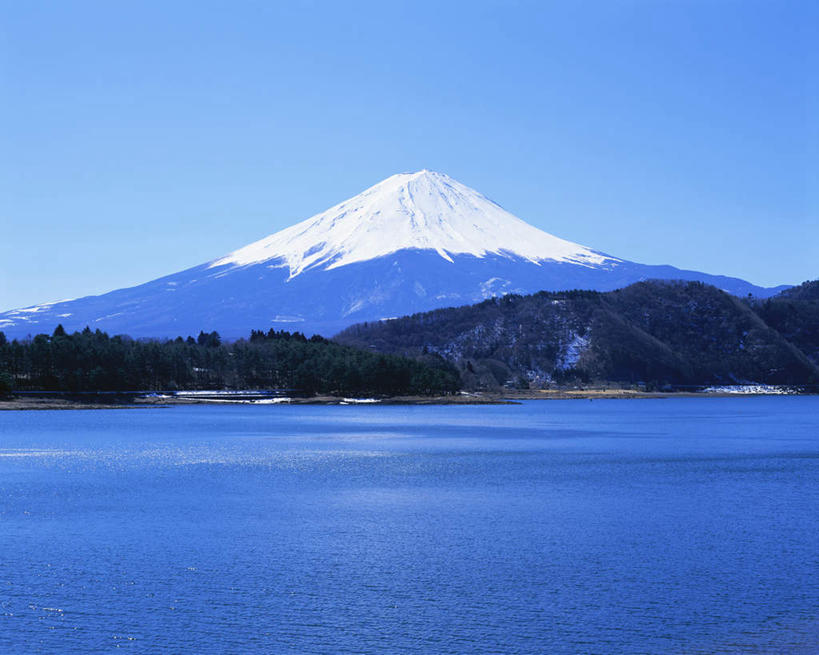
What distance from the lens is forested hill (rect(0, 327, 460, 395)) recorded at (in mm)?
157375

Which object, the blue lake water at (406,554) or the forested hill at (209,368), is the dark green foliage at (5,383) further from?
the blue lake water at (406,554)

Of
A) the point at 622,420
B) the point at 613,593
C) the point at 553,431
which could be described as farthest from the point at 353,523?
the point at 622,420

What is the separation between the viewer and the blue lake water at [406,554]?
25391mm

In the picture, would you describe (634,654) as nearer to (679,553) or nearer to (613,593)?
(613,593)

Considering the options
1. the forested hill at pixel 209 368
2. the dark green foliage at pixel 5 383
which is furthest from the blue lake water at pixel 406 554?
the forested hill at pixel 209 368

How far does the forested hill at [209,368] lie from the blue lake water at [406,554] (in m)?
85.4

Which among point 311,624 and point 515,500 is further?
point 515,500

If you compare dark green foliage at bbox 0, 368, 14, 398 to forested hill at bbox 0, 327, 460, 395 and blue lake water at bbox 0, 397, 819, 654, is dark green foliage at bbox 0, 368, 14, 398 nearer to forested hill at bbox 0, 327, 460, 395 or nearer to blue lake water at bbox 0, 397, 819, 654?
forested hill at bbox 0, 327, 460, 395

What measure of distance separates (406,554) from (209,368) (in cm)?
15798

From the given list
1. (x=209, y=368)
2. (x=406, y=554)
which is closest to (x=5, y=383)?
(x=209, y=368)

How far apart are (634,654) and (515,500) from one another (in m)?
26.7

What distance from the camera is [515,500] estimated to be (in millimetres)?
50281

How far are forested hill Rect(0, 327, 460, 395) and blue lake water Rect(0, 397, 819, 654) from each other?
85.4m

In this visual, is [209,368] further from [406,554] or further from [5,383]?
[406,554]
